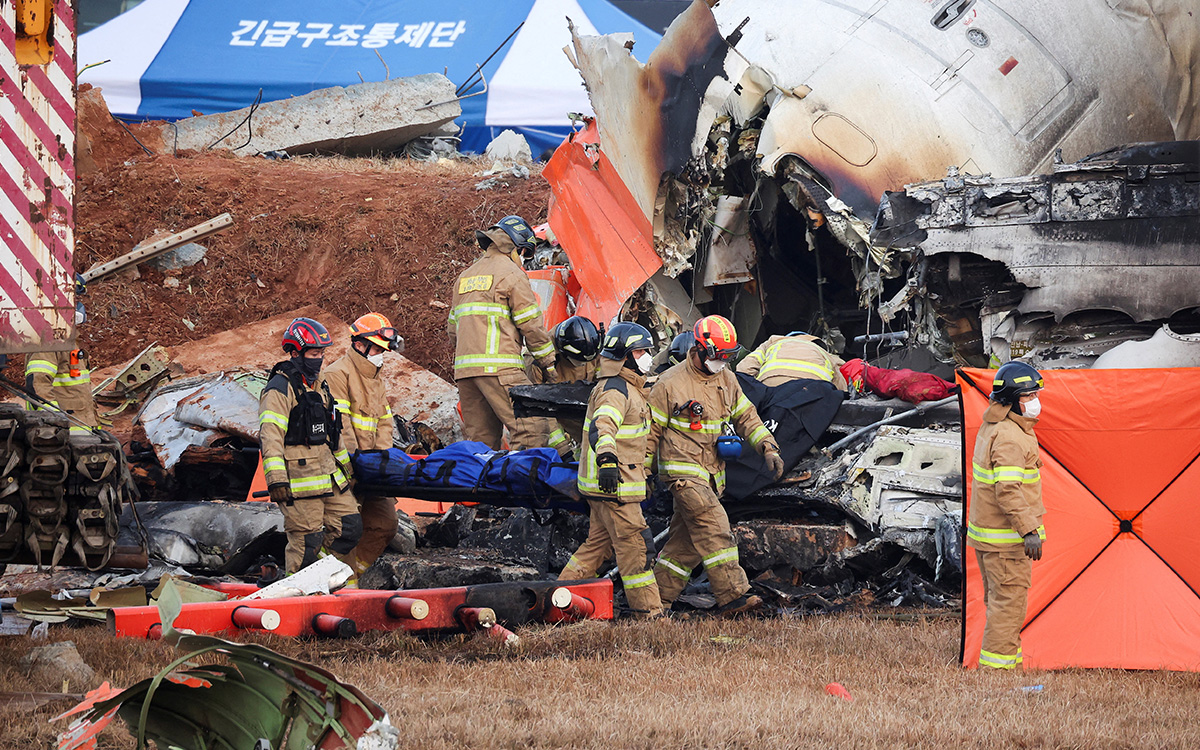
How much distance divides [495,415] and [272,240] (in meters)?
6.09

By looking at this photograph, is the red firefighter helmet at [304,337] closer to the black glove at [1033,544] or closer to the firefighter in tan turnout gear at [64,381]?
the firefighter in tan turnout gear at [64,381]

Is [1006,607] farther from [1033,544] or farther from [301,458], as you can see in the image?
[301,458]

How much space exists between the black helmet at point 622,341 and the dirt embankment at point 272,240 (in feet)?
18.8

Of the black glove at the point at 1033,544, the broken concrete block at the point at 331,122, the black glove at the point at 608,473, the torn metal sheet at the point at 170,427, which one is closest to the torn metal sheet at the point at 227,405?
the torn metal sheet at the point at 170,427

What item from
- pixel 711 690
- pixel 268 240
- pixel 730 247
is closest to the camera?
pixel 711 690

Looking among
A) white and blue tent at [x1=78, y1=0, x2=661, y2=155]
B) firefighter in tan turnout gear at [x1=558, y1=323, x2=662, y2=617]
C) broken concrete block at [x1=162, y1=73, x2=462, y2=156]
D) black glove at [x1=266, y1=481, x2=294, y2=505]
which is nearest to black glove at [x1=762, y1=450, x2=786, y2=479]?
firefighter in tan turnout gear at [x1=558, y1=323, x2=662, y2=617]

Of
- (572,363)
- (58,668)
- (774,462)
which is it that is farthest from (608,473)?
(58,668)

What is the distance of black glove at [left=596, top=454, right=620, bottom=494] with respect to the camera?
18.6ft

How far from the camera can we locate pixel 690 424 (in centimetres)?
619

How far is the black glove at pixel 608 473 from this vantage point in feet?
18.6

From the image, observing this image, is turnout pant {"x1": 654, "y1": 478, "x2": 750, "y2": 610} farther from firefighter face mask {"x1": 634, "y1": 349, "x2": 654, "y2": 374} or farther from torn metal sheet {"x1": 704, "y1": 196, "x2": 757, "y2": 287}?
torn metal sheet {"x1": 704, "y1": 196, "x2": 757, "y2": 287}

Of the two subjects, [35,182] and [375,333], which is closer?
[35,182]

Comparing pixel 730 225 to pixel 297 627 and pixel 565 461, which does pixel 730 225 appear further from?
pixel 297 627

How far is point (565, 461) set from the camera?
638 centimetres
